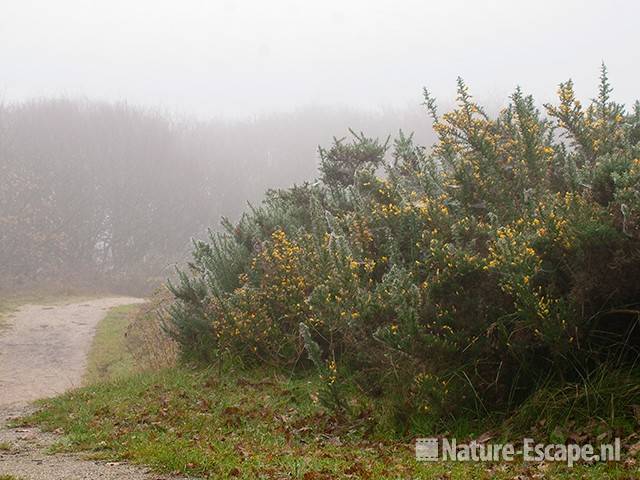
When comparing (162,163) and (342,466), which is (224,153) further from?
(342,466)

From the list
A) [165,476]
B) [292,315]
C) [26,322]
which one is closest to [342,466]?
[165,476]

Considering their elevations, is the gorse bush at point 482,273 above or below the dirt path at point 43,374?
above

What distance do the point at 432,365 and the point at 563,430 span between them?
1.20 m

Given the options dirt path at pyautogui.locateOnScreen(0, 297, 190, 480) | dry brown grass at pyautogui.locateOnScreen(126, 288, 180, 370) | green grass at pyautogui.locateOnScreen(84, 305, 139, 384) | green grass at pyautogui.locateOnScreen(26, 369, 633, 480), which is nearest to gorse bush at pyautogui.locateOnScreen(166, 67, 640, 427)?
green grass at pyautogui.locateOnScreen(26, 369, 633, 480)

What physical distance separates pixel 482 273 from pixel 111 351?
40.1ft

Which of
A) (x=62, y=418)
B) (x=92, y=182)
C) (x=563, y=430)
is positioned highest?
(x=92, y=182)

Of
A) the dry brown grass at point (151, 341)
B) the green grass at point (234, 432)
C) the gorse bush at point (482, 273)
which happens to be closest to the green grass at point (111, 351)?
the dry brown grass at point (151, 341)

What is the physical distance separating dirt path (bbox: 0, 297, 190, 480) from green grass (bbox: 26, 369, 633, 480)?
30 cm

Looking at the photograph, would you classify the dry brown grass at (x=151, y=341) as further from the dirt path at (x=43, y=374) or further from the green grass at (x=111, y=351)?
the dirt path at (x=43, y=374)

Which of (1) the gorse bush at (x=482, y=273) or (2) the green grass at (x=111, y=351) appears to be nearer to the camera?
(1) the gorse bush at (x=482, y=273)

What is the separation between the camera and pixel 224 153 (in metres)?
36.2

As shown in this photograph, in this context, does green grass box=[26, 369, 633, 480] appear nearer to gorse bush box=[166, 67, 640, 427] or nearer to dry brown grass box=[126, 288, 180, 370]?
gorse bush box=[166, 67, 640, 427]

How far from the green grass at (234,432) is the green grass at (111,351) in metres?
3.30

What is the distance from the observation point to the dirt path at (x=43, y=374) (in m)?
5.03
